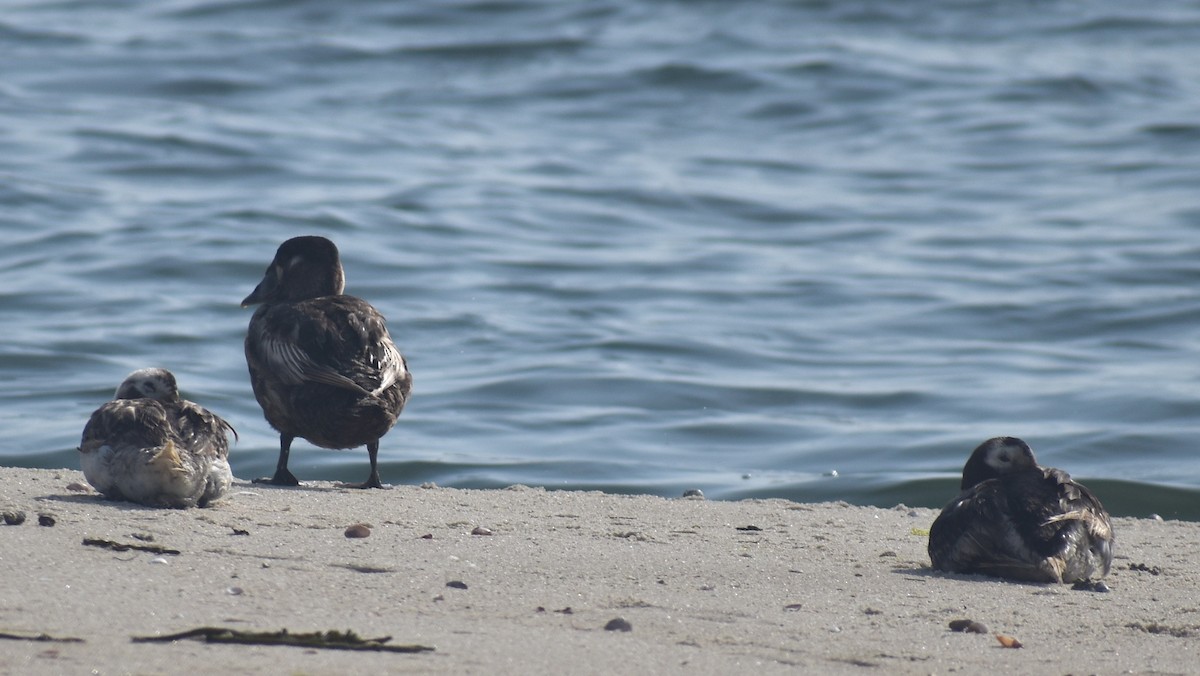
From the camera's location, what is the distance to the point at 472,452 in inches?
413

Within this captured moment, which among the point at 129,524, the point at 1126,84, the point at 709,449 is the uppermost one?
Result: the point at 1126,84

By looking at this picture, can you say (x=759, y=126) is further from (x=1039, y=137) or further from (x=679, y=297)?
(x=679, y=297)

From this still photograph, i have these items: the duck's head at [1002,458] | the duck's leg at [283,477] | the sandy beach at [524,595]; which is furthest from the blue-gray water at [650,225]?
the sandy beach at [524,595]

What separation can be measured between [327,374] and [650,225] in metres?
13.4

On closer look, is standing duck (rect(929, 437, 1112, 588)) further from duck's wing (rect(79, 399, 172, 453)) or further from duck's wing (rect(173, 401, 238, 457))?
duck's wing (rect(79, 399, 172, 453))

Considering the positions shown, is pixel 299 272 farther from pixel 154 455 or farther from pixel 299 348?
pixel 154 455

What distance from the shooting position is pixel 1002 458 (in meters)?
6.66

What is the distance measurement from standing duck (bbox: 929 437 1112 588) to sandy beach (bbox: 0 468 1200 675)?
0.31ft

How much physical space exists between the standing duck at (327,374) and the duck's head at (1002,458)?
8.96ft

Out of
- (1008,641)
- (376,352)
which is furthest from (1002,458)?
(376,352)

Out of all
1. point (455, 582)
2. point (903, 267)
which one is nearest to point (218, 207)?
point (903, 267)

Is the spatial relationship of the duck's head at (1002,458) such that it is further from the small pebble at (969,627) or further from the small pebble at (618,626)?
the small pebble at (618,626)

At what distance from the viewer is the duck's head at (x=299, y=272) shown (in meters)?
8.80

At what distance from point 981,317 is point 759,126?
477 inches
